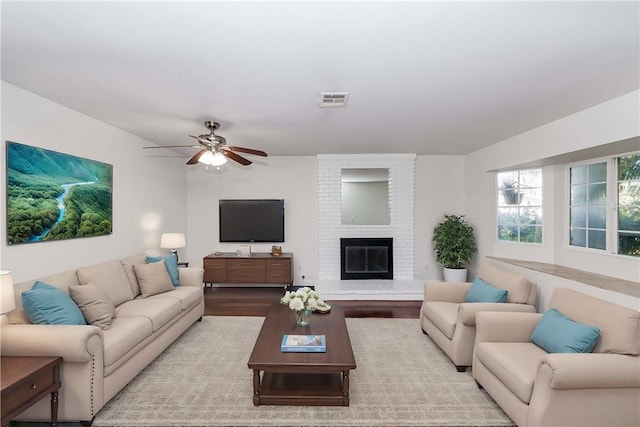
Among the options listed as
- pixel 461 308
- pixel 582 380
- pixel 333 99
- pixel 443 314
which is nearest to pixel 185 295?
pixel 333 99

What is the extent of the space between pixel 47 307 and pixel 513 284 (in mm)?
4147

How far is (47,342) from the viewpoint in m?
2.11

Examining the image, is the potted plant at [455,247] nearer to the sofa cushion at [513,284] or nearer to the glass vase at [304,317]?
the sofa cushion at [513,284]

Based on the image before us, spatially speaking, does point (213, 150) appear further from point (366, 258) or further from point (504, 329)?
point (366, 258)

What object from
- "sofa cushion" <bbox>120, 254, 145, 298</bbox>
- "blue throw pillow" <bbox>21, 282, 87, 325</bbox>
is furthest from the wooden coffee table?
"sofa cushion" <bbox>120, 254, 145, 298</bbox>

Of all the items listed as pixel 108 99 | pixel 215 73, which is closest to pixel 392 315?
pixel 215 73

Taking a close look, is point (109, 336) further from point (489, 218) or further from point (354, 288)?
point (489, 218)

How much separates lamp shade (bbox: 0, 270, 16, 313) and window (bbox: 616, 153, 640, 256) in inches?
214

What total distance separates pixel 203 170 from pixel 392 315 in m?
4.42

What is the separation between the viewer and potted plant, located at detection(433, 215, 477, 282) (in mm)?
5523

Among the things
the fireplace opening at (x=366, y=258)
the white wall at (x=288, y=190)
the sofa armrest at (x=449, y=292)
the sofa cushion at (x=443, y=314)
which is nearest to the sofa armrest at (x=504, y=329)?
the sofa cushion at (x=443, y=314)

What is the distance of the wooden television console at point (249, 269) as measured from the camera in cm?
569

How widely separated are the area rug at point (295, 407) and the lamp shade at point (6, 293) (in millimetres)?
993

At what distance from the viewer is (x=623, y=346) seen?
203 cm
